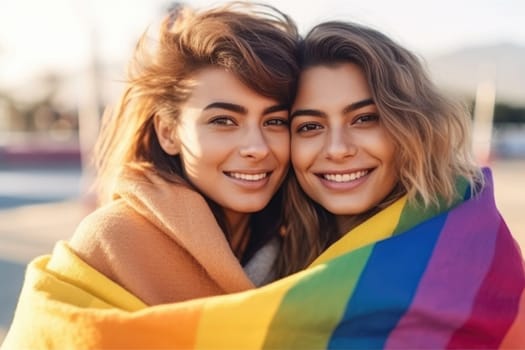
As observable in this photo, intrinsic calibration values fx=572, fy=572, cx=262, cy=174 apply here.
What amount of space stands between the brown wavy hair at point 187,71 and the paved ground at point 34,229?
7.79 feet

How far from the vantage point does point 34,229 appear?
25.7 feet

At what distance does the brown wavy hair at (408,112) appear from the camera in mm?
1816

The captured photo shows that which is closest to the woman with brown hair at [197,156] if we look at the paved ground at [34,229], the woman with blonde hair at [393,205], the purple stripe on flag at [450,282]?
the woman with blonde hair at [393,205]

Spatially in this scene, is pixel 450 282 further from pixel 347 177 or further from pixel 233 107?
pixel 233 107

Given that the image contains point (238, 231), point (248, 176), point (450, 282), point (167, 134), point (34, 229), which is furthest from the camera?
point (34, 229)

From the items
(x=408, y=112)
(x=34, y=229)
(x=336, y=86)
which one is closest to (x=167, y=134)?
(x=336, y=86)

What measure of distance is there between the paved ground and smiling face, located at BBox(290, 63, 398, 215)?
9.61ft

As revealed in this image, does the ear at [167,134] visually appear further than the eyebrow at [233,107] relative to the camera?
Yes

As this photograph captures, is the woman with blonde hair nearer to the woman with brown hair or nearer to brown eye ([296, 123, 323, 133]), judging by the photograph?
brown eye ([296, 123, 323, 133])

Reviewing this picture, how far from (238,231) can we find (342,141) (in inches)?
24.7

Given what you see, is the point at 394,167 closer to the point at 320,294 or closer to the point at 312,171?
the point at 312,171

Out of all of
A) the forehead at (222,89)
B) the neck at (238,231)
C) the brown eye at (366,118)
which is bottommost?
the neck at (238,231)

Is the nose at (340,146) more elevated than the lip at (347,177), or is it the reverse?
the nose at (340,146)

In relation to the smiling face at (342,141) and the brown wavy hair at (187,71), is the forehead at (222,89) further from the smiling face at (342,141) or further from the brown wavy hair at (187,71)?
the smiling face at (342,141)
